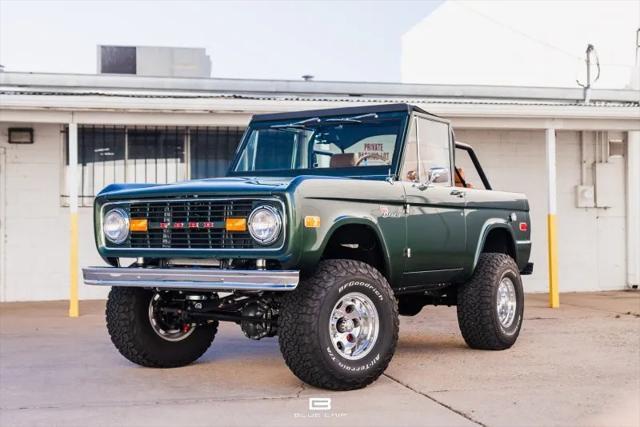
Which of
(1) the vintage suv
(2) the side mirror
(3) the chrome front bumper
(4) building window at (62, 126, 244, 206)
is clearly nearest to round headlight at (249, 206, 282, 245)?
(1) the vintage suv

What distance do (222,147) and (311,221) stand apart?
27.3 ft

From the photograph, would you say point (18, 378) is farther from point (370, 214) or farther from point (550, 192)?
point (550, 192)

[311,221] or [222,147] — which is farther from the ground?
[222,147]

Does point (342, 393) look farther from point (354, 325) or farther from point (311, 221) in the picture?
point (311, 221)

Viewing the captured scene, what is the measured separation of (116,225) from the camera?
6.56 meters

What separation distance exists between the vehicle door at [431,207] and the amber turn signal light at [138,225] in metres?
1.84

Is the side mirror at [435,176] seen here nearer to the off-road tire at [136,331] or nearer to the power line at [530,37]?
the off-road tire at [136,331]

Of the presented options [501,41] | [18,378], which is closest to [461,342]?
[18,378]

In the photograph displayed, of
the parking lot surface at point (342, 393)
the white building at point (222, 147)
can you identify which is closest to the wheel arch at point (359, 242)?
the parking lot surface at point (342, 393)

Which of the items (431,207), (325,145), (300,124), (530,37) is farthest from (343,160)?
(530,37)

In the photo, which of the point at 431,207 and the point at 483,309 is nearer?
the point at 431,207

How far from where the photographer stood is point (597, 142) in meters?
15.2

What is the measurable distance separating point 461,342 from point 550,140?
5045 millimetres

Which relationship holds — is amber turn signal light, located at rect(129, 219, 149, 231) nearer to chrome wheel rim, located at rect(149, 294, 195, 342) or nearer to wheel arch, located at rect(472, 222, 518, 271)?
chrome wheel rim, located at rect(149, 294, 195, 342)
